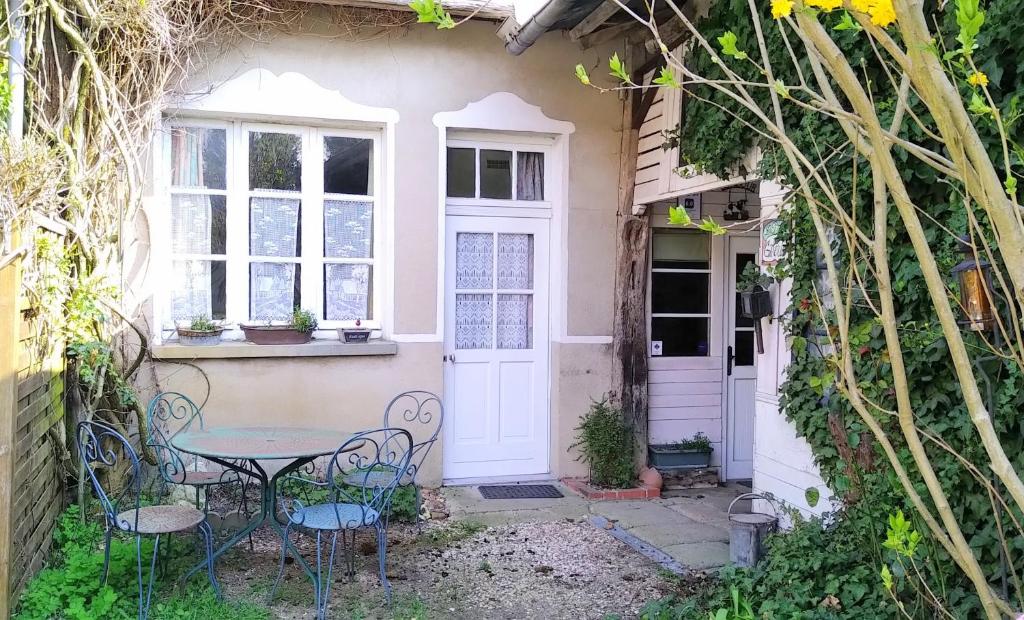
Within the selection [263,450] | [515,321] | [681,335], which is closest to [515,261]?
[515,321]

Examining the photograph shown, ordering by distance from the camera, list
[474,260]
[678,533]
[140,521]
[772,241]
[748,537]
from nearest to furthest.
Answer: [140,521], [748,537], [772,241], [678,533], [474,260]

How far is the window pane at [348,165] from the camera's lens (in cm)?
606

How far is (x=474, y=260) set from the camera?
21.0 ft

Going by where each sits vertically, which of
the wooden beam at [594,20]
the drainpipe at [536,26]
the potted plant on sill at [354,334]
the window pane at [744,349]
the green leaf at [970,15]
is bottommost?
the window pane at [744,349]

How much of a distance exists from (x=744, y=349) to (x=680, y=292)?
76 cm

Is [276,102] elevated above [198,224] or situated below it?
above

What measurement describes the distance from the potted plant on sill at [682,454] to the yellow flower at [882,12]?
544cm

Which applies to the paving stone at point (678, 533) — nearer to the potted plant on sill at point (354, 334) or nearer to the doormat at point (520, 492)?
the doormat at point (520, 492)

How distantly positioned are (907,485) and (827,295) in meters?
2.61

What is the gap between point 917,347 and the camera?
363 centimetres

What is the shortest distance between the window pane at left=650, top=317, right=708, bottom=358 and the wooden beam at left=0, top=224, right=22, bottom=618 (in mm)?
4592

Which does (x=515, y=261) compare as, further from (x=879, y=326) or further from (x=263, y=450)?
(x=879, y=326)

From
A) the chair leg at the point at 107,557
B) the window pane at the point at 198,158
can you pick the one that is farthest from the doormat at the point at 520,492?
the window pane at the point at 198,158

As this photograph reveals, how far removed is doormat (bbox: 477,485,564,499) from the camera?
19.9ft
